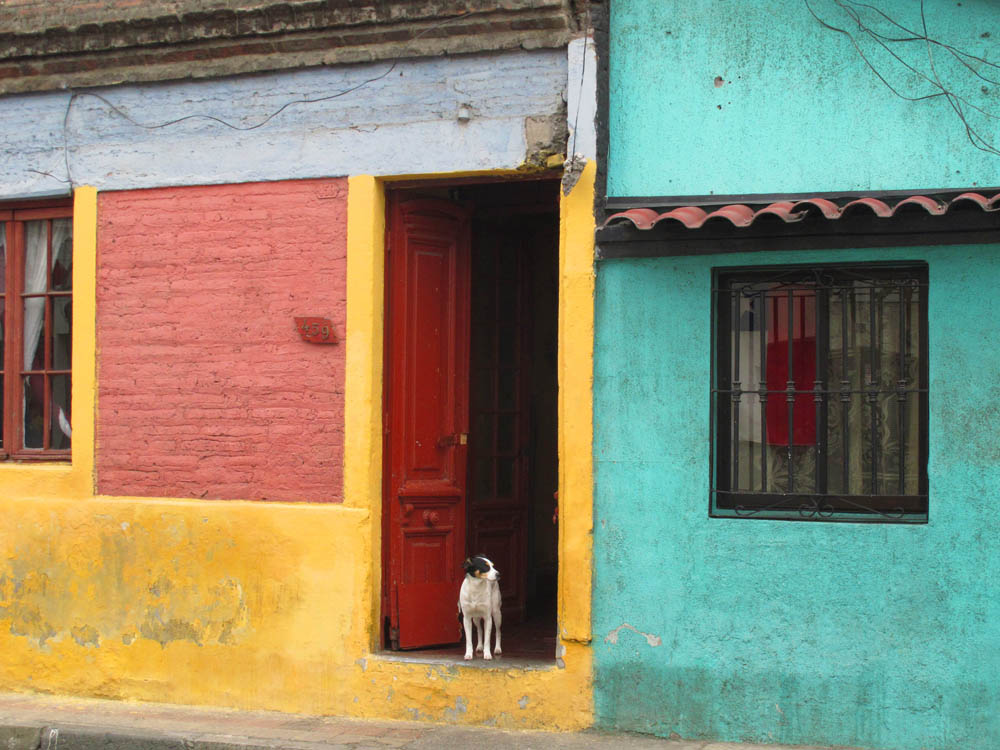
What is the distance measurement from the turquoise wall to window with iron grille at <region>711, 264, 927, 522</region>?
575 mm

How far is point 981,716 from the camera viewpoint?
639cm

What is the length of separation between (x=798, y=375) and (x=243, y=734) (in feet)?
12.3

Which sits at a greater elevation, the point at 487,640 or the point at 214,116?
the point at 214,116

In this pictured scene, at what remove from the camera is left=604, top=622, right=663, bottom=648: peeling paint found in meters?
6.95

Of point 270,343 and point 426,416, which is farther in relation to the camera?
point 426,416

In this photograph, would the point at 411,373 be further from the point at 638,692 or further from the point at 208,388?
the point at 638,692

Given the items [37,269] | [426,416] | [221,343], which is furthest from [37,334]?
[426,416]

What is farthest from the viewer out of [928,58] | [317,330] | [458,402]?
[458,402]

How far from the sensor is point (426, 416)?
802 cm

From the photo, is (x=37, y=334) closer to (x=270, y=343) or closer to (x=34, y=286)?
(x=34, y=286)

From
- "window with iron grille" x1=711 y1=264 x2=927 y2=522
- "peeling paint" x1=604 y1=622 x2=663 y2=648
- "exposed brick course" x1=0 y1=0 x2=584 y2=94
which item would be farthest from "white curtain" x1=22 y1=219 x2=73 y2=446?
"window with iron grille" x1=711 y1=264 x2=927 y2=522

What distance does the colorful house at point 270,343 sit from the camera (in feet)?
24.2

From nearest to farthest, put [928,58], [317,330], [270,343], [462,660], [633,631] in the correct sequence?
[928,58]
[633,631]
[462,660]
[317,330]
[270,343]

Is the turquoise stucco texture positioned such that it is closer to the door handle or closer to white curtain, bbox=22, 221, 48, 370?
the door handle
